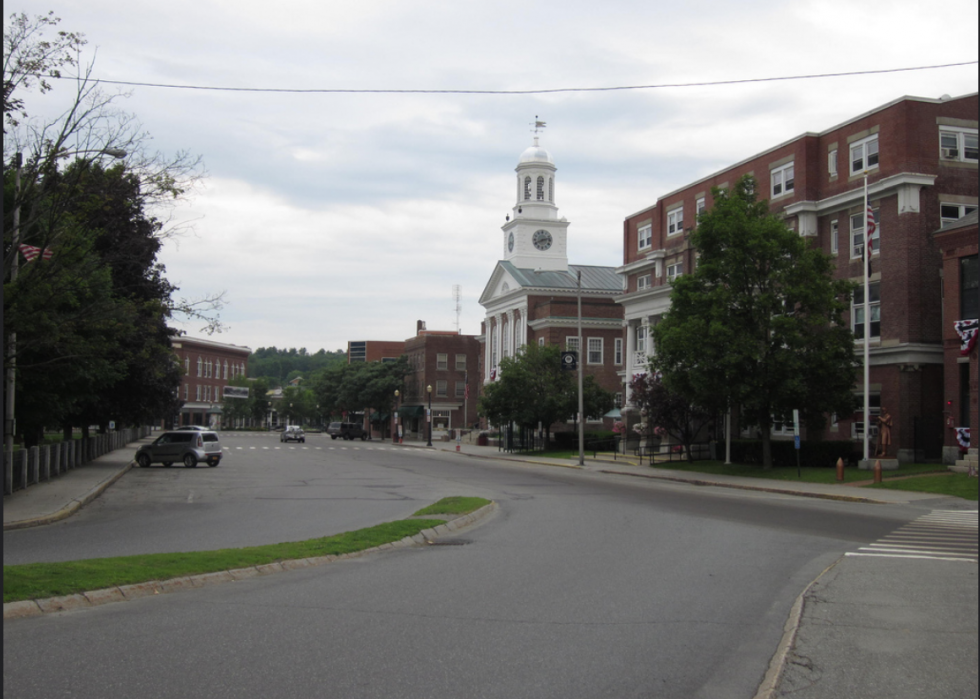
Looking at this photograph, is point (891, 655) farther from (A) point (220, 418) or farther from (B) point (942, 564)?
(A) point (220, 418)

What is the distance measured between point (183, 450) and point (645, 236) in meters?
30.7

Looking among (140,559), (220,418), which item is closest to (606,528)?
(140,559)

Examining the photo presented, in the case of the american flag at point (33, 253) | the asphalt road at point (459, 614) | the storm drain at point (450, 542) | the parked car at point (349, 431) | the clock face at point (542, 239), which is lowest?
the parked car at point (349, 431)

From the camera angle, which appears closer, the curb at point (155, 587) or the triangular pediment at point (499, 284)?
the curb at point (155, 587)

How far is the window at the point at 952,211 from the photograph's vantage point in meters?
35.3

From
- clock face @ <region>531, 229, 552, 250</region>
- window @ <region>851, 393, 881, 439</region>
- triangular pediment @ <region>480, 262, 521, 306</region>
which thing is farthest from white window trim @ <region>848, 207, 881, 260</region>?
clock face @ <region>531, 229, 552, 250</region>

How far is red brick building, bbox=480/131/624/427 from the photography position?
74125 mm

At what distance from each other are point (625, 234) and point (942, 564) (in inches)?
1865

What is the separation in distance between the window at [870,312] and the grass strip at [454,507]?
21.9m

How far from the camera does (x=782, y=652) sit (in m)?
7.32

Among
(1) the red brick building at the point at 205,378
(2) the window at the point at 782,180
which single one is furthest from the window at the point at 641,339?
(1) the red brick building at the point at 205,378

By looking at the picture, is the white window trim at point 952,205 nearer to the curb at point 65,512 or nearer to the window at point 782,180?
the window at point 782,180

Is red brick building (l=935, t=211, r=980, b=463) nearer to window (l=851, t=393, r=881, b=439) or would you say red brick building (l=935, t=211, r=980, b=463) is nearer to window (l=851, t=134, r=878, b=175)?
window (l=851, t=393, r=881, b=439)

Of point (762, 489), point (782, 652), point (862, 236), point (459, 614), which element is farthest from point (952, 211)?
point (459, 614)
